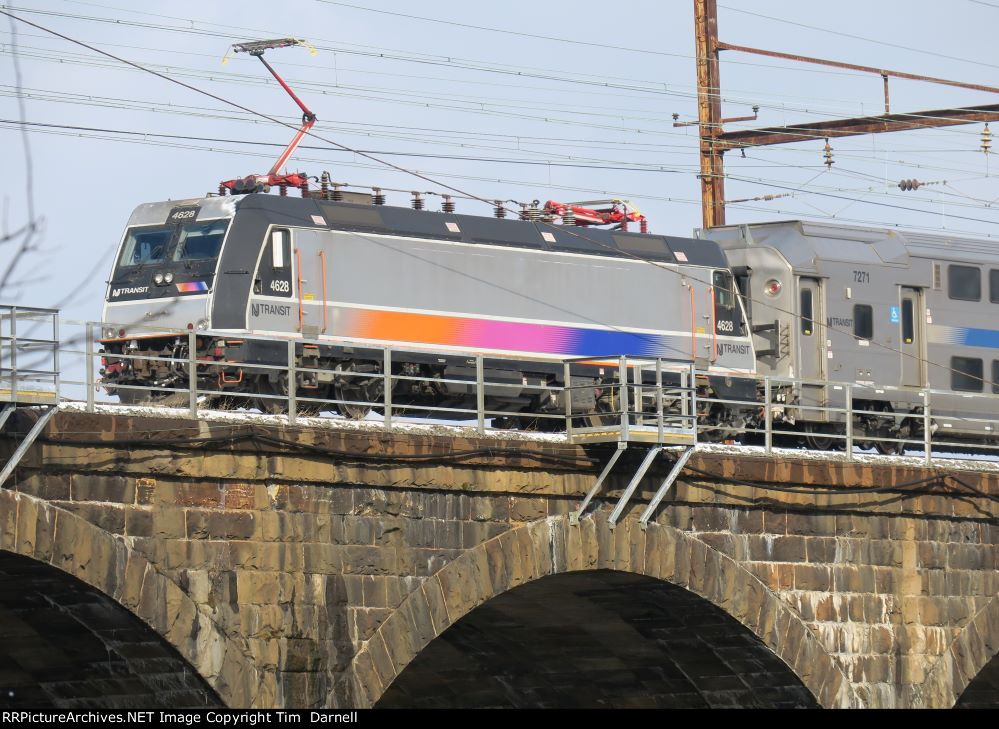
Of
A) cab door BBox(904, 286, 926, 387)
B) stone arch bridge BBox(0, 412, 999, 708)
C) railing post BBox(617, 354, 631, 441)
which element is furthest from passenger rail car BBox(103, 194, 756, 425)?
cab door BBox(904, 286, 926, 387)

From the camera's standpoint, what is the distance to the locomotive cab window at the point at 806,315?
32344 mm

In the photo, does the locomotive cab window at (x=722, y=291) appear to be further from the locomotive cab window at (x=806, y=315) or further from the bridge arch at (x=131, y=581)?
the bridge arch at (x=131, y=581)

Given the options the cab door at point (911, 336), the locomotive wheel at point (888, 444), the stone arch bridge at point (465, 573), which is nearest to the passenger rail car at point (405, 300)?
the locomotive wheel at point (888, 444)

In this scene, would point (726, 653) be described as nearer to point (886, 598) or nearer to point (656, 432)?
point (886, 598)

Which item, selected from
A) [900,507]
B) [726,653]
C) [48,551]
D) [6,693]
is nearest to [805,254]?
[900,507]

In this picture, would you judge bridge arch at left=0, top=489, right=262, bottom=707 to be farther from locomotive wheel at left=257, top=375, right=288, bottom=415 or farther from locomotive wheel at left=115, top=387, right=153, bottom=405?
locomotive wheel at left=115, top=387, right=153, bottom=405

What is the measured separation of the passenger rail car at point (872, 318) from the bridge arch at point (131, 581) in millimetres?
14842

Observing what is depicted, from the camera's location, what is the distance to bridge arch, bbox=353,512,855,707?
20.1m

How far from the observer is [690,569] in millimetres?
23547

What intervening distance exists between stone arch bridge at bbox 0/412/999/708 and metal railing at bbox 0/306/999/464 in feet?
1.87

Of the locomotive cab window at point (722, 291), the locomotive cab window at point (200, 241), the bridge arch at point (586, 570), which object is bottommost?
the bridge arch at point (586, 570)

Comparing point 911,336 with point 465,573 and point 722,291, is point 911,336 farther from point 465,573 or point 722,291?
point 465,573

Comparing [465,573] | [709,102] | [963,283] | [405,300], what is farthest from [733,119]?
[465,573]

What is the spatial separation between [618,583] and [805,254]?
1054cm
